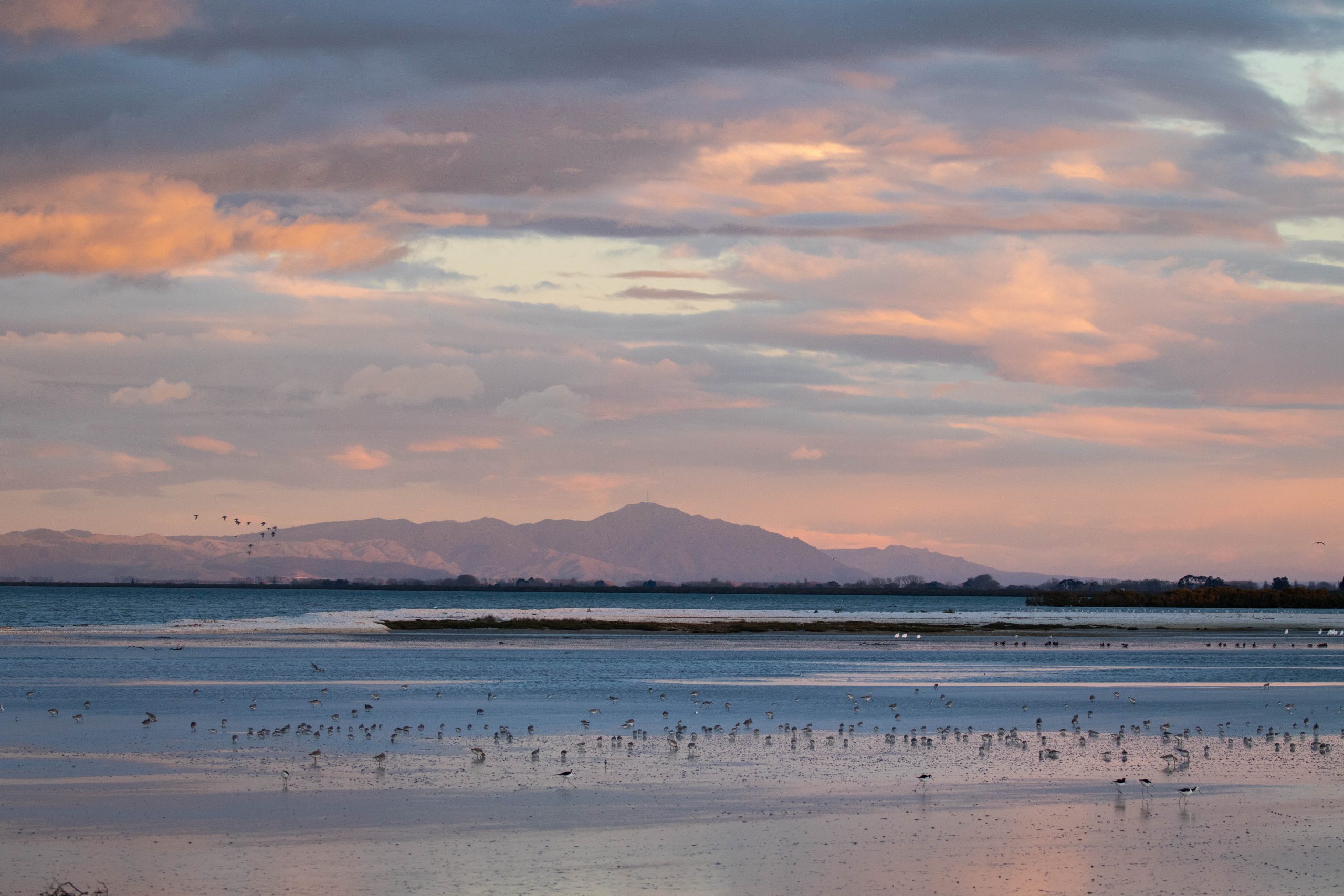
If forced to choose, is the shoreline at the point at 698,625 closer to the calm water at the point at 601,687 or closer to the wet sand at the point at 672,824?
the calm water at the point at 601,687

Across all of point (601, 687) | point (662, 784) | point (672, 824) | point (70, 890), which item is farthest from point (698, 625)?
point (70, 890)

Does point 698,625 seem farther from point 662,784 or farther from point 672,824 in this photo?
point 672,824

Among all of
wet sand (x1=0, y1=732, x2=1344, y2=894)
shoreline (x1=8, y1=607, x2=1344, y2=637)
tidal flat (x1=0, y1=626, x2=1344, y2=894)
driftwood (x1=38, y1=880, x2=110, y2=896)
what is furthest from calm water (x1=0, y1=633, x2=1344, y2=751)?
driftwood (x1=38, y1=880, x2=110, y2=896)

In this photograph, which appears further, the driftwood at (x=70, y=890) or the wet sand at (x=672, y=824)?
the wet sand at (x=672, y=824)

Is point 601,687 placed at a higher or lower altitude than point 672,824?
lower

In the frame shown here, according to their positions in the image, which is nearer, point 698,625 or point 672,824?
point 672,824

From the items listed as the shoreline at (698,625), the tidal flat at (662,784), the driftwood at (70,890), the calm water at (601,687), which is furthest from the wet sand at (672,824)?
the shoreline at (698,625)

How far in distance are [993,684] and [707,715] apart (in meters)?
18.7

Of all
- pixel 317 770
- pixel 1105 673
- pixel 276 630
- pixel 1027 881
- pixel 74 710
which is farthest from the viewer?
pixel 276 630

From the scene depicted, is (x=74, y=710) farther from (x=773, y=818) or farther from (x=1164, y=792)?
(x=1164, y=792)

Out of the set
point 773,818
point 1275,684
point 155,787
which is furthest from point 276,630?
point 773,818

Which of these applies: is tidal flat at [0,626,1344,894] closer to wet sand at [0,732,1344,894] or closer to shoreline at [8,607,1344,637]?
wet sand at [0,732,1344,894]

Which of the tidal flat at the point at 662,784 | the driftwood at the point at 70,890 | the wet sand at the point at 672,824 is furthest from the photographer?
the tidal flat at the point at 662,784

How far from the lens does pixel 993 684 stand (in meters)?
53.3
